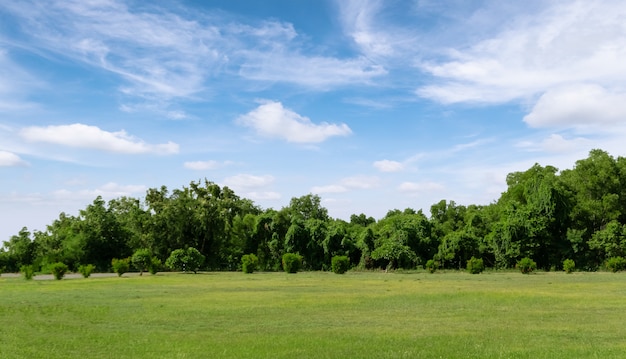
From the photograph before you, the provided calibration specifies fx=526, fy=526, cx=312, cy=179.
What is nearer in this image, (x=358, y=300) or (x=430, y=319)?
(x=430, y=319)

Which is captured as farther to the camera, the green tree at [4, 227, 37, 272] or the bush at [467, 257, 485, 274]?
the green tree at [4, 227, 37, 272]

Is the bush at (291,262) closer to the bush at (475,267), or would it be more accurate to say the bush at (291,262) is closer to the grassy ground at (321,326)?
the bush at (475,267)

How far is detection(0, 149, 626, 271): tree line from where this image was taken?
54812 mm

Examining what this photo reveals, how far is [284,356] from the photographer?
11461 millimetres

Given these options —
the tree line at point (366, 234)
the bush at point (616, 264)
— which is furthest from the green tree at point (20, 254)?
the bush at point (616, 264)

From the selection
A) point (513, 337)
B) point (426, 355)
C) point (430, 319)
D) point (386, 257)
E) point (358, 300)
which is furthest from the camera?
point (386, 257)

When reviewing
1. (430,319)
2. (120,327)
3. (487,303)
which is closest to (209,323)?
(120,327)

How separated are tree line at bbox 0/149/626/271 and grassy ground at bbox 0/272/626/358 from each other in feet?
103

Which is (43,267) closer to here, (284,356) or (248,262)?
(248,262)

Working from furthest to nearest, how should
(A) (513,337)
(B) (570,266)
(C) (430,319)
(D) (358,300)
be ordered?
(B) (570,266)
(D) (358,300)
(C) (430,319)
(A) (513,337)

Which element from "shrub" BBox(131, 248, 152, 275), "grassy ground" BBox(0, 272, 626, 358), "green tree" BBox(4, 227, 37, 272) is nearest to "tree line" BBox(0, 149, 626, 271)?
"green tree" BBox(4, 227, 37, 272)

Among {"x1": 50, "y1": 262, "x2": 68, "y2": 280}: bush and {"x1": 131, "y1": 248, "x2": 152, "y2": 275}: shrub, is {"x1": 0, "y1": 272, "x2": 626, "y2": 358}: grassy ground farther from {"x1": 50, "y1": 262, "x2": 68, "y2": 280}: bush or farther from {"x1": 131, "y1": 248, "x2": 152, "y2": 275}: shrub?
{"x1": 131, "y1": 248, "x2": 152, "y2": 275}: shrub

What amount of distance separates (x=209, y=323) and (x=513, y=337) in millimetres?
8902

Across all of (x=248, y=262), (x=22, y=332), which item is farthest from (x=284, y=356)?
(x=248, y=262)
